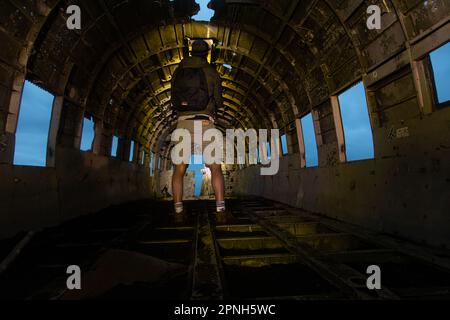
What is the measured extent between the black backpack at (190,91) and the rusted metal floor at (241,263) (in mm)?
2297

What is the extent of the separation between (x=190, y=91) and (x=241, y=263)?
3301mm

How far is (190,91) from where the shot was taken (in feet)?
15.8

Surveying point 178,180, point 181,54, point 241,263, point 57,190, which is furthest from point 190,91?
point 181,54

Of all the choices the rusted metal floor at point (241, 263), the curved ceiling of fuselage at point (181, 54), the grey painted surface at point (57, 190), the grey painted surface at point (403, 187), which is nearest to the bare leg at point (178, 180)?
the rusted metal floor at point (241, 263)

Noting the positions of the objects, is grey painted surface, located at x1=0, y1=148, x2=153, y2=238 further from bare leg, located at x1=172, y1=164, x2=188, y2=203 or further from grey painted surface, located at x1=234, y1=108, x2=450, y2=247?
grey painted surface, located at x1=234, y1=108, x2=450, y2=247

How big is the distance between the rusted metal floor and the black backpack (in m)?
2.30

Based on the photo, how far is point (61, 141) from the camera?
19.4 ft

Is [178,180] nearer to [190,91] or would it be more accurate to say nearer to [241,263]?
[190,91]

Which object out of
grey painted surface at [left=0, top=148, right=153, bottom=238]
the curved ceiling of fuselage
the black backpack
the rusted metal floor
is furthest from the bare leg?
the curved ceiling of fuselage

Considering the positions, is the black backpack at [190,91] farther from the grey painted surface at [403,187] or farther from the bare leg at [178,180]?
the grey painted surface at [403,187]

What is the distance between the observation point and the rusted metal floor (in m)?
1.98

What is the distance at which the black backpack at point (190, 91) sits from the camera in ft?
15.8

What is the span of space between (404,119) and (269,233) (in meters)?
2.78

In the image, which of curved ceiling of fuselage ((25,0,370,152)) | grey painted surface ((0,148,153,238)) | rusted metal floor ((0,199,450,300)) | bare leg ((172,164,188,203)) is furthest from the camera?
curved ceiling of fuselage ((25,0,370,152))
